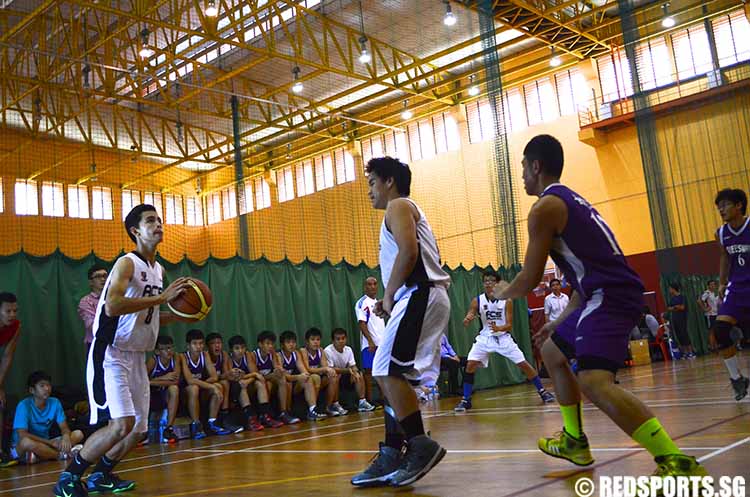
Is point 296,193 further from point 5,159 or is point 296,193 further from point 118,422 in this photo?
point 118,422

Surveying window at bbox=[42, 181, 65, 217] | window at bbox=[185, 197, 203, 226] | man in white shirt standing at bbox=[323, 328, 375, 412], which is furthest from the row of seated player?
window at bbox=[185, 197, 203, 226]

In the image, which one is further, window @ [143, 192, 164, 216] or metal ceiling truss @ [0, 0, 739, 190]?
window @ [143, 192, 164, 216]

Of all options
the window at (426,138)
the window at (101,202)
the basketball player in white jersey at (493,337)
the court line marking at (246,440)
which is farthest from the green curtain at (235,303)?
the window at (101,202)

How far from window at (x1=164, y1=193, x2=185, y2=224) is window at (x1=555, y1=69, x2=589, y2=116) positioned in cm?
1400

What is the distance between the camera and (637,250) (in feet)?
68.6

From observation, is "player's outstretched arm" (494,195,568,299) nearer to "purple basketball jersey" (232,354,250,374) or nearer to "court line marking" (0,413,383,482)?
"court line marking" (0,413,383,482)

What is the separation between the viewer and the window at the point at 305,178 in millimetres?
25188

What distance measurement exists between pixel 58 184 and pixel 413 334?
22.5 m

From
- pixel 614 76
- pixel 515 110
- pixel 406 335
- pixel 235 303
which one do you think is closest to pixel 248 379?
pixel 235 303

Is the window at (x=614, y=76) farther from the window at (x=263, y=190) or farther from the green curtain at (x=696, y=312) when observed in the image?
the window at (x=263, y=190)

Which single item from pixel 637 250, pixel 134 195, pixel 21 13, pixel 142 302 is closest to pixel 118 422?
pixel 142 302

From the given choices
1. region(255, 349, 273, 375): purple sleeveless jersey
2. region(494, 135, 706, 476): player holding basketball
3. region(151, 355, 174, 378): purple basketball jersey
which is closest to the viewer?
region(494, 135, 706, 476): player holding basketball

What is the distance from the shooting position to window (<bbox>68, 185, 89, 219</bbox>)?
925 inches

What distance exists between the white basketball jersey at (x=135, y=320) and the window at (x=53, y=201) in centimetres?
1952
